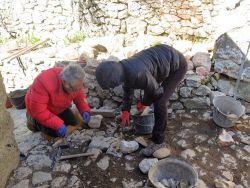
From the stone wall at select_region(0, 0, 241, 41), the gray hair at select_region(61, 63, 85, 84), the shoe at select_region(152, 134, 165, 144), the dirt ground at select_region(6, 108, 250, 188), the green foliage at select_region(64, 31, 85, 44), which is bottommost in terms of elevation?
the dirt ground at select_region(6, 108, 250, 188)

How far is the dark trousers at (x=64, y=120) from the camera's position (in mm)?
4326

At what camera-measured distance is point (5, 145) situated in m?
3.83

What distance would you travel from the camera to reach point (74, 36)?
7.89m

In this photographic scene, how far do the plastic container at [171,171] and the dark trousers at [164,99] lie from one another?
0.65 metres

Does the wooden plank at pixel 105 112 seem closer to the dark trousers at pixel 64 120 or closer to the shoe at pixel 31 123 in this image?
the dark trousers at pixel 64 120

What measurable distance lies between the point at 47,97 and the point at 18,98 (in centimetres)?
301

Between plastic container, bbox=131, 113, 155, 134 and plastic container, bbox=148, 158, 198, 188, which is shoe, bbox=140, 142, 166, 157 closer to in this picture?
plastic container, bbox=131, 113, 155, 134

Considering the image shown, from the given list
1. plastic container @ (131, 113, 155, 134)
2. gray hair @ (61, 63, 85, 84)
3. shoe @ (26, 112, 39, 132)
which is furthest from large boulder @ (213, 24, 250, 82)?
shoe @ (26, 112, 39, 132)

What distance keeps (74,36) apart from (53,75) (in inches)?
171

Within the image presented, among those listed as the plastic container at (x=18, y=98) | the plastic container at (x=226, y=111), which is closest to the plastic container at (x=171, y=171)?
the plastic container at (x=226, y=111)

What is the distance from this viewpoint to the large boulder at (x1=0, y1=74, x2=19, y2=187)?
3.75m

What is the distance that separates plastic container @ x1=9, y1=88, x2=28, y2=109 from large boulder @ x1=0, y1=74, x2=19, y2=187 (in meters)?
2.60

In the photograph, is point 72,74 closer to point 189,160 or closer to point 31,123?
point 31,123

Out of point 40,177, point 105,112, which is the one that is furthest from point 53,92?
point 105,112
